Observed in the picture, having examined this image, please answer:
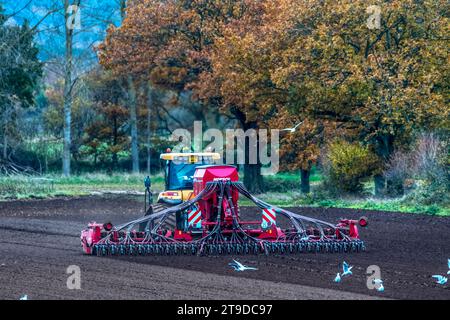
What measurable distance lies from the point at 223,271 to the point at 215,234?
9.17ft

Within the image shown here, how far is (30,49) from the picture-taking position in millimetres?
47469

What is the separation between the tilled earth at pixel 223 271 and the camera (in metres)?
13.1

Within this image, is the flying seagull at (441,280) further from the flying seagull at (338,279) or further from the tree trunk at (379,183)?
the tree trunk at (379,183)

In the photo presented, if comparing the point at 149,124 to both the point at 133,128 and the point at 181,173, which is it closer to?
the point at 133,128

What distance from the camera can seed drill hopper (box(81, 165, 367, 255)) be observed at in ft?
59.5

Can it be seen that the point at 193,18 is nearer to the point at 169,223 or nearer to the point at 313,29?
the point at 313,29

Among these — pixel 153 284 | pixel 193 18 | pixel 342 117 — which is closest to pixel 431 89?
pixel 342 117

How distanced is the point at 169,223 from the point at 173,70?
23816mm

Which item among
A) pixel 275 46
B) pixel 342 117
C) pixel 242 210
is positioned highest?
pixel 275 46

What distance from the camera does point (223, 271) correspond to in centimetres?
1559

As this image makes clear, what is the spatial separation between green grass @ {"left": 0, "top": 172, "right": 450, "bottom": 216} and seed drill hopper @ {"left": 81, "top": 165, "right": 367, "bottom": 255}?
946cm

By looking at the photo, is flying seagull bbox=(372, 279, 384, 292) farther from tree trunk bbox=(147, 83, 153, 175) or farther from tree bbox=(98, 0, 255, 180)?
tree trunk bbox=(147, 83, 153, 175)

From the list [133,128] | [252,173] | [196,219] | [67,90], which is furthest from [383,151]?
[133,128]

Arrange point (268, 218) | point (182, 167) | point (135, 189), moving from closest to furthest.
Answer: point (268, 218) → point (182, 167) → point (135, 189)
